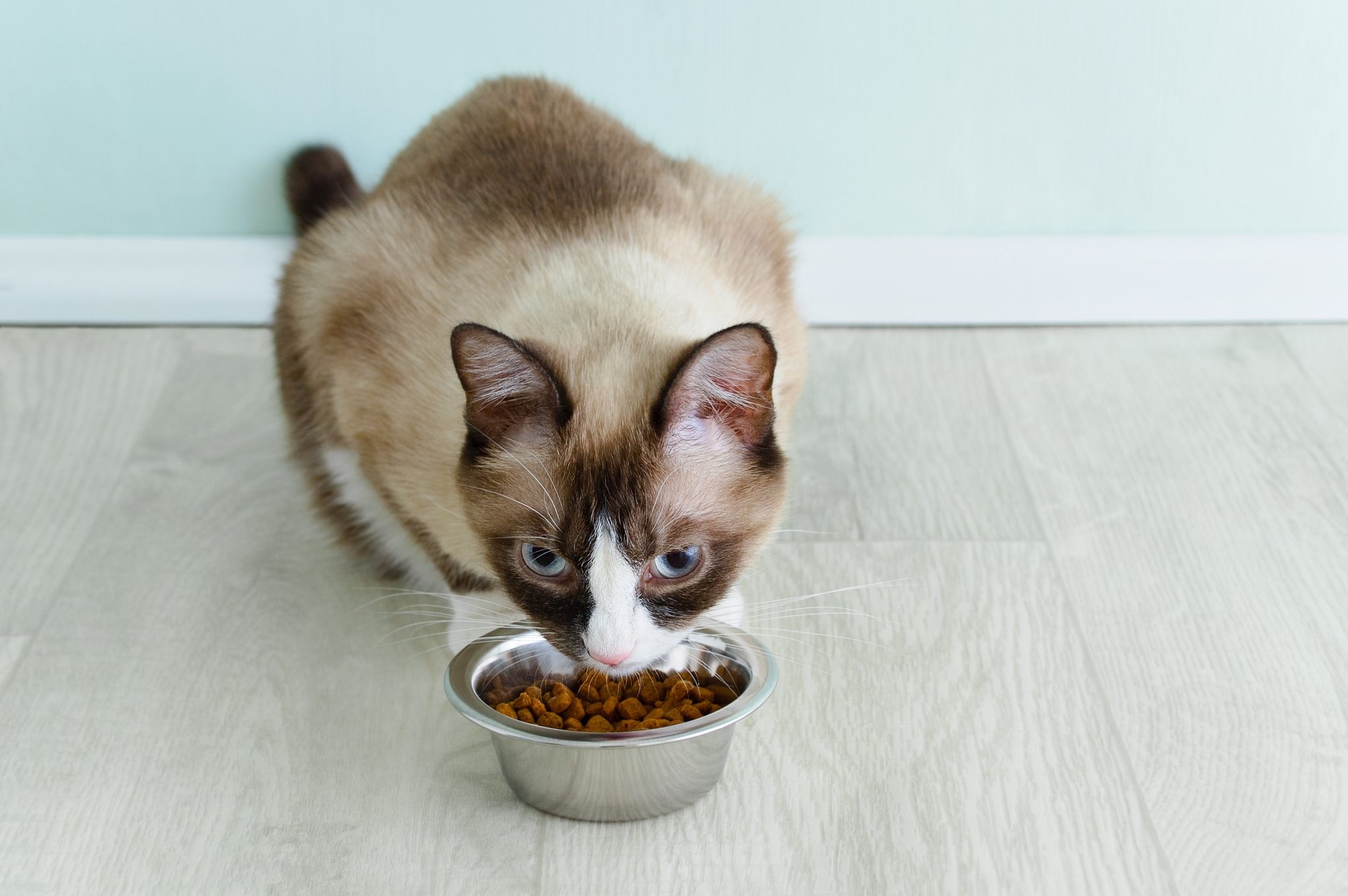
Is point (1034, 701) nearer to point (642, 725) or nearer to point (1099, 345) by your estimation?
point (642, 725)

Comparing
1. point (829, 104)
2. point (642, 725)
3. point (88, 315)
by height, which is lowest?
point (88, 315)

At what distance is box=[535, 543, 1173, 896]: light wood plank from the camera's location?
1.21 meters

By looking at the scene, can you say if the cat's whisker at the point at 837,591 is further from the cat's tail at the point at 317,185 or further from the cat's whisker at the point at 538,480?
the cat's tail at the point at 317,185

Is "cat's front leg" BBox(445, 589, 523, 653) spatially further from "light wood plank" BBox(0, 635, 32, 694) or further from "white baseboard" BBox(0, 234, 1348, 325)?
"white baseboard" BBox(0, 234, 1348, 325)

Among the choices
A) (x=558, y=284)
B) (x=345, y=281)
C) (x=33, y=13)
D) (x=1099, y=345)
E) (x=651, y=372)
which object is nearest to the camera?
(x=651, y=372)

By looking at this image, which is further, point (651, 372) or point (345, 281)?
point (345, 281)

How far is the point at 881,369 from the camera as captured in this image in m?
2.11

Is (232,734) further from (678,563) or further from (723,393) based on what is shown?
(723,393)

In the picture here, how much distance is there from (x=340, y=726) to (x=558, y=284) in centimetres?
53

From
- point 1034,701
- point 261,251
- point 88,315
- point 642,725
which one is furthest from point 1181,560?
point 88,315

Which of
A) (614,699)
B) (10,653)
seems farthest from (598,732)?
(10,653)

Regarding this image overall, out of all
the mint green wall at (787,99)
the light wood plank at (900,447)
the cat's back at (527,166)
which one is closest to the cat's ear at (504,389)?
the cat's back at (527,166)

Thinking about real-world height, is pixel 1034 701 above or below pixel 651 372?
below

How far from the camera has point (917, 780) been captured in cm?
131
